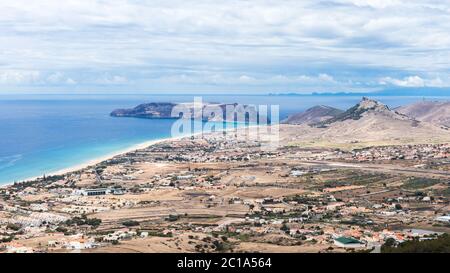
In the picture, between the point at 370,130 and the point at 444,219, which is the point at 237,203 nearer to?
the point at 444,219

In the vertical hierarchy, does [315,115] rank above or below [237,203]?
above

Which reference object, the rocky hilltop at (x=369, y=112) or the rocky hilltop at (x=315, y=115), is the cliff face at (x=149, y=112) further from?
the rocky hilltop at (x=369, y=112)

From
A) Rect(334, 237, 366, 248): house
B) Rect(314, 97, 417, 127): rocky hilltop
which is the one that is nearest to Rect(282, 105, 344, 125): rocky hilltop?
Rect(314, 97, 417, 127): rocky hilltop

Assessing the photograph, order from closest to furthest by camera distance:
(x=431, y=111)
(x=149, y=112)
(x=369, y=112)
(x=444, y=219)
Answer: (x=444, y=219) → (x=369, y=112) → (x=431, y=111) → (x=149, y=112)

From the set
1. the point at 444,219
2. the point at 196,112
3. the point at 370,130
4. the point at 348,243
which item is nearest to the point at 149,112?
the point at 196,112

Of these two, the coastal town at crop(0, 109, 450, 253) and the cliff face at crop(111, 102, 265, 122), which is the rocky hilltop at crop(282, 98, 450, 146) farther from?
the cliff face at crop(111, 102, 265, 122)
